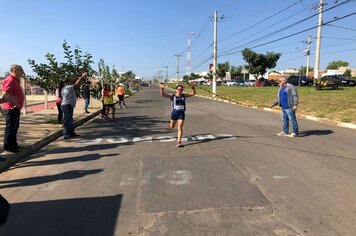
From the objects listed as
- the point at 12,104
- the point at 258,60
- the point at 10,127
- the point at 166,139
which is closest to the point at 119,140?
the point at 166,139

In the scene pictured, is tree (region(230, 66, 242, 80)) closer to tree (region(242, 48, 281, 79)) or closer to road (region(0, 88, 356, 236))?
tree (region(242, 48, 281, 79))

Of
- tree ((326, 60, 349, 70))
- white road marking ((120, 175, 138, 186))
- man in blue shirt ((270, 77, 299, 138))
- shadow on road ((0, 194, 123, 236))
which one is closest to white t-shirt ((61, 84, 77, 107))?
white road marking ((120, 175, 138, 186))

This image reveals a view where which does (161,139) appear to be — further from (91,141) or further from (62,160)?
(62,160)

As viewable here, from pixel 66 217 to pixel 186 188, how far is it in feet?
6.17

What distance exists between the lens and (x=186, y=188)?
6031mm

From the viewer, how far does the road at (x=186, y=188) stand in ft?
15.0

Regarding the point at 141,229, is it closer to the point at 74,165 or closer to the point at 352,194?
the point at 352,194

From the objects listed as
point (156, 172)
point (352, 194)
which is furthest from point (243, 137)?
point (352, 194)

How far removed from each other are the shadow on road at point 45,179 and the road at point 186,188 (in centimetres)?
2

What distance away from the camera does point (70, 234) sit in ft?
14.4

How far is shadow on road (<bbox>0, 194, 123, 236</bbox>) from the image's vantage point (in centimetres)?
450

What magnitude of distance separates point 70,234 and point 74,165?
367cm

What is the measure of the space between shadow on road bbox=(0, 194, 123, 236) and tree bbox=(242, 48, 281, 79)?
229 ft

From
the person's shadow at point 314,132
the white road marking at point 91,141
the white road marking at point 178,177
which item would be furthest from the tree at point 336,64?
the white road marking at point 178,177
